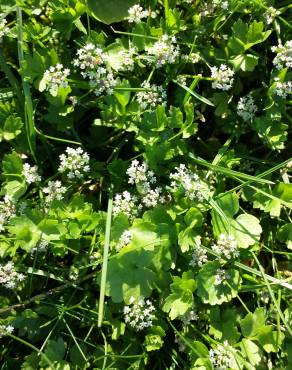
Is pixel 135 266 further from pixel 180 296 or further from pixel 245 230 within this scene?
pixel 245 230

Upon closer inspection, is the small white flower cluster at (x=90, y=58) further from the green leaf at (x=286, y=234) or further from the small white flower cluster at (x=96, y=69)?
the green leaf at (x=286, y=234)

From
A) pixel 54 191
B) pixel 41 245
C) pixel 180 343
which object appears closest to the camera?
pixel 41 245

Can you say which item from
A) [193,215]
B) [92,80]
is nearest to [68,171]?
[92,80]

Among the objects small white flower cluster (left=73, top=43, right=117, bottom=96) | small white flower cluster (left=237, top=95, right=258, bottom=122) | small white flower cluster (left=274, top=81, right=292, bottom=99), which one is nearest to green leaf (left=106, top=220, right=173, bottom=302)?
small white flower cluster (left=73, top=43, right=117, bottom=96)

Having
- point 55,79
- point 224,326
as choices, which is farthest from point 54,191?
point 224,326

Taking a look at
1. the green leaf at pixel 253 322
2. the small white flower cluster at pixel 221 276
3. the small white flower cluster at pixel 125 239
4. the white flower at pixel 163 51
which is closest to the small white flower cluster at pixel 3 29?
the white flower at pixel 163 51

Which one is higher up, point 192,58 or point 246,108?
point 192,58
